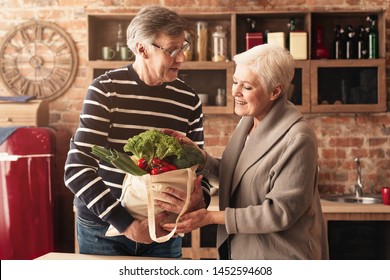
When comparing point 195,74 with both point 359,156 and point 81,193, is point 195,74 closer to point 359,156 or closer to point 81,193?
point 359,156

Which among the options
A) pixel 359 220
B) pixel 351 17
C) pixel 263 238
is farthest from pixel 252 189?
pixel 351 17

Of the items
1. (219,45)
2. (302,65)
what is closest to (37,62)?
(219,45)

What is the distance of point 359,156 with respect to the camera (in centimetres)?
349

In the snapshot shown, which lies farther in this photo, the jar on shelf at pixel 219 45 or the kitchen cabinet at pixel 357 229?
the jar on shelf at pixel 219 45

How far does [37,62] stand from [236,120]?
137cm

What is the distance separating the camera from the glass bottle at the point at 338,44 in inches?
131

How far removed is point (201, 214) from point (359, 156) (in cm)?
230

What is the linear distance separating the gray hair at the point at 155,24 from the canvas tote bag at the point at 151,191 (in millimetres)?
417

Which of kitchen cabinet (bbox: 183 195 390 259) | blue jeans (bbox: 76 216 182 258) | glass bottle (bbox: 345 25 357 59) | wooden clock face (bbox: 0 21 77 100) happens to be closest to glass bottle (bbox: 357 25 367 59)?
glass bottle (bbox: 345 25 357 59)

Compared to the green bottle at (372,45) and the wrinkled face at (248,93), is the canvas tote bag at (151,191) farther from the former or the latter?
the green bottle at (372,45)

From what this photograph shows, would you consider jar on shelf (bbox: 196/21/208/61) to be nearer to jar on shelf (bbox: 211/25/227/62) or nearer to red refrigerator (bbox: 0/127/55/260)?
jar on shelf (bbox: 211/25/227/62)

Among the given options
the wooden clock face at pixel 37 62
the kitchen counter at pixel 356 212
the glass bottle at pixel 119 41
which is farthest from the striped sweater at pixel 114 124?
the wooden clock face at pixel 37 62

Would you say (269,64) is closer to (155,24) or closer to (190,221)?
(155,24)

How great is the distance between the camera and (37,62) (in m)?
3.56
